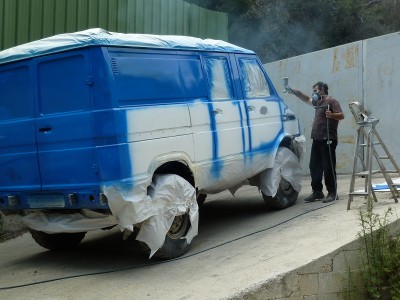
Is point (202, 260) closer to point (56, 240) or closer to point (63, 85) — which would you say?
point (56, 240)

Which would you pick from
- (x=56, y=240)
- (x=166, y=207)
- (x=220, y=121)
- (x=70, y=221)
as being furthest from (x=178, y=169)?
(x=56, y=240)

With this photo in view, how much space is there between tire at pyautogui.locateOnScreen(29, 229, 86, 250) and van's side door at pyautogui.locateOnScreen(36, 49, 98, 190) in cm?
109

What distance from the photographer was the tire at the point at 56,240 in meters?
6.17

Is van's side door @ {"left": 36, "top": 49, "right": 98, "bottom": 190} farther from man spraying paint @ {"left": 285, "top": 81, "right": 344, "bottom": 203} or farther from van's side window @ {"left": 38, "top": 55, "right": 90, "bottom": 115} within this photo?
man spraying paint @ {"left": 285, "top": 81, "right": 344, "bottom": 203}

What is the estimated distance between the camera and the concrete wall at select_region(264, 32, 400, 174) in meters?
8.91

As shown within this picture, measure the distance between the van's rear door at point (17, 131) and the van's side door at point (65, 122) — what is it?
4.9 inches

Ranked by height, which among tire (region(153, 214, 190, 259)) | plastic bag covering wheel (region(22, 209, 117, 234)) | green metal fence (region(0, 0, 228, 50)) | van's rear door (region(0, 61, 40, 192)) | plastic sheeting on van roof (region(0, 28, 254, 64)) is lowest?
tire (region(153, 214, 190, 259))

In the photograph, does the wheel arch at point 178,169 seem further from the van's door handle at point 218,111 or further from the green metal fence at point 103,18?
the green metal fence at point 103,18

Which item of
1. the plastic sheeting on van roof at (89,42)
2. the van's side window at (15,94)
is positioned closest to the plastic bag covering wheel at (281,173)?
the plastic sheeting on van roof at (89,42)

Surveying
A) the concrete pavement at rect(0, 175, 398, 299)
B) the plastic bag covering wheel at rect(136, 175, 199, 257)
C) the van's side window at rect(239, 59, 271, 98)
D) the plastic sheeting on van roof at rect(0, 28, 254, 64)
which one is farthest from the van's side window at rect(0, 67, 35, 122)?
the van's side window at rect(239, 59, 271, 98)

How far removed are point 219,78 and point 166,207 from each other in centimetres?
186

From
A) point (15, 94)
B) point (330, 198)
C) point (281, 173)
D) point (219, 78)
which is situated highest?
point (219, 78)

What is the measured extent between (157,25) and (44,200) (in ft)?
Answer: 18.6

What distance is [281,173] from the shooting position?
7164 mm
